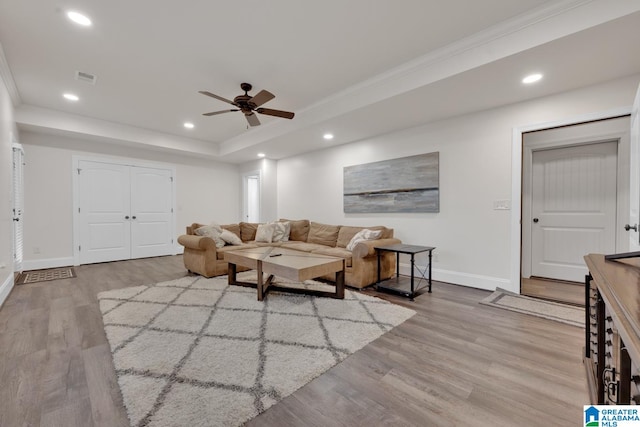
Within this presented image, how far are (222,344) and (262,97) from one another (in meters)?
2.44


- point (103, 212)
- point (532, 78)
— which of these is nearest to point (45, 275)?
point (103, 212)

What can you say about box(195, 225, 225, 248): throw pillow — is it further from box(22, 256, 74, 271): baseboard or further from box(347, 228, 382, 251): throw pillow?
box(22, 256, 74, 271): baseboard

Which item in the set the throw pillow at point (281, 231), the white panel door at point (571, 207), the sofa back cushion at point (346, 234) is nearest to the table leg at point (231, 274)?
the throw pillow at point (281, 231)

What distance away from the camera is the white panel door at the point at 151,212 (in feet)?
19.2

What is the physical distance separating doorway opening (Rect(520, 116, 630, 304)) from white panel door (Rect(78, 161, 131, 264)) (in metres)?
7.05

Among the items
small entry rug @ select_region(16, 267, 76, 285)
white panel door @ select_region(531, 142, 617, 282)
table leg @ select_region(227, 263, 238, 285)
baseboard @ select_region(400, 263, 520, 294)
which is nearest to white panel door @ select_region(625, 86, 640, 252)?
baseboard @ select_region(400, 263, 520, 294)

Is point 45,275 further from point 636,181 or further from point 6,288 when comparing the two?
point 636,181

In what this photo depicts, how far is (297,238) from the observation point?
535cm

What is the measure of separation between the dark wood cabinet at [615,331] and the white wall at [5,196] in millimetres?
4866

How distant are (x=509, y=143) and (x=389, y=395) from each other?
10.8 feet

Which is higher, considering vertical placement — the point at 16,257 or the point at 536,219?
the point at 536,219

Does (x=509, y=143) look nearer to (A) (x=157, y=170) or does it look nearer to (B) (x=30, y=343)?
(B) (x=30, y=343)

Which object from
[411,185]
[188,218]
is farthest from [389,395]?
[188,218]

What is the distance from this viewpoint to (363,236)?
4066 millimetres
